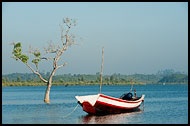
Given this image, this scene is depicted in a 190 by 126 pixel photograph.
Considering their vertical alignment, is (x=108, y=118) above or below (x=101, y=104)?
below

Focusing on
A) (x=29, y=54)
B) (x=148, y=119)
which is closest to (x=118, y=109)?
(x=148, y=119)

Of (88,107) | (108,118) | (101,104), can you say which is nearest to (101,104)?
(101,104)

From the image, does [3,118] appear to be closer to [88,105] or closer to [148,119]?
[88,105]

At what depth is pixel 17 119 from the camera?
27906 millimetres

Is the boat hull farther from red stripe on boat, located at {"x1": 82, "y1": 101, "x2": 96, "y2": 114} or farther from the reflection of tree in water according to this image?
the reflection of tree in water

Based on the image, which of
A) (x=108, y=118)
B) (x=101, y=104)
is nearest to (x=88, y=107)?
(x=101, y=104)

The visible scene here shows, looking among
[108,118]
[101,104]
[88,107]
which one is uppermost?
[101,104]

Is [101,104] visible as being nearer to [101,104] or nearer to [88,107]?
[101,104]

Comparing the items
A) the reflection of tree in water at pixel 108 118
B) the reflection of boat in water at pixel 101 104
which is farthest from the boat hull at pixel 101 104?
the reflection of tree in water at pixel 108 118

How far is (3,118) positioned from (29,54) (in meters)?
11.7

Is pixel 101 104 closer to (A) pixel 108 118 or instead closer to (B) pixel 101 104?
(B) pixel 101 104

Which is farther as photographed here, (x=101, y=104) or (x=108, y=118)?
(x=101, y=104)

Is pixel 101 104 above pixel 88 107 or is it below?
above

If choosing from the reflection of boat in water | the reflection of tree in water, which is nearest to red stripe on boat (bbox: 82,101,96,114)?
the reflection of boat in water
